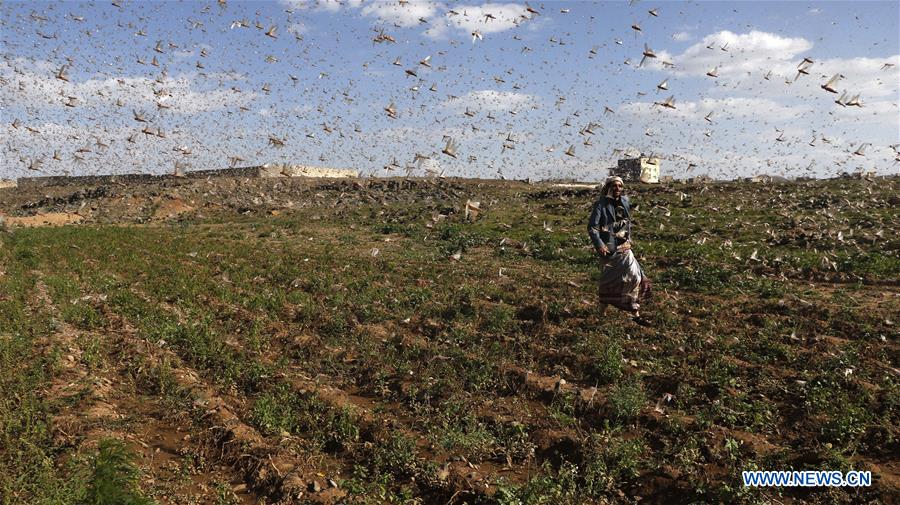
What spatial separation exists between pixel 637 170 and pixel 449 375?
3735 centimetres

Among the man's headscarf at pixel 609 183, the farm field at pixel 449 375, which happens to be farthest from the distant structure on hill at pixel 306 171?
the man's headscarf at pixel 609 183

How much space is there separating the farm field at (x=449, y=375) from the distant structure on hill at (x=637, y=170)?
890 inches

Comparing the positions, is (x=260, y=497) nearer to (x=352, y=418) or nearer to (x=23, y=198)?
(x=352, y=418)

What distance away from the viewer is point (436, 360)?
334 inches

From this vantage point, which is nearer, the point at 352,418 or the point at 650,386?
the point at 352,418

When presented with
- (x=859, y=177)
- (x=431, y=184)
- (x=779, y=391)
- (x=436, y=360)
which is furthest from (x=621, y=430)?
(x=431, y=184)

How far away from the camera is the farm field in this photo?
17.6 ft

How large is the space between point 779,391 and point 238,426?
6718mm

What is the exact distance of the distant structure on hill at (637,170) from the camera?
4002 centimetres

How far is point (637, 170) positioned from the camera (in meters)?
41.6

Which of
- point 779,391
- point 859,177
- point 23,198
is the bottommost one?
point 23,198

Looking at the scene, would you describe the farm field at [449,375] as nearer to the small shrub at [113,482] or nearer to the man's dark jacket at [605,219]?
the small shrub at [113,482]

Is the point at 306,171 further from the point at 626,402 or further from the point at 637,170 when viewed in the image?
the point at 626,402

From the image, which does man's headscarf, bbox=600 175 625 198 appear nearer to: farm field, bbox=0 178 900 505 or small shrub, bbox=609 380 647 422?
farm field, bbox=0 178 900 505
